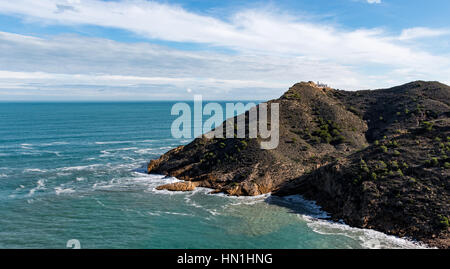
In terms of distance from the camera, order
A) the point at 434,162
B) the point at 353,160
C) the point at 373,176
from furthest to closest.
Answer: the point at 353,160
the point at 373,176
the point at 434,162

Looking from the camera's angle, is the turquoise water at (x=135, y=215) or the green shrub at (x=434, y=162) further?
the green shrub at (x=434, y=162)

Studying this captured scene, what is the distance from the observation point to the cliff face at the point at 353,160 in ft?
129

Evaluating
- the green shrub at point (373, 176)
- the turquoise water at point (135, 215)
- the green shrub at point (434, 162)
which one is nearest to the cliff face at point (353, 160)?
the green shrub at point (373, 176)

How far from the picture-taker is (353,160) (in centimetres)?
4981

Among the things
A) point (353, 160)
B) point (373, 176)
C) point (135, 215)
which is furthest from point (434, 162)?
point (135, 215)

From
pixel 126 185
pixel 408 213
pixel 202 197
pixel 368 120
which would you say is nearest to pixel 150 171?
pixel 126 185

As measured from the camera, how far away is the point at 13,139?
320 ft

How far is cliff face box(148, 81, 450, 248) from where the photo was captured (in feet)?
129

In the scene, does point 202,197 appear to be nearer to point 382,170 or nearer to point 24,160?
point 382,170

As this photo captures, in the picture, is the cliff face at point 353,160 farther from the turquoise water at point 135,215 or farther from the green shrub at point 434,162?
the turquoise water at point 135,215

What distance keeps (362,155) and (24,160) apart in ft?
228

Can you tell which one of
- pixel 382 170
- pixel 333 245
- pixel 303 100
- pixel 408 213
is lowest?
pixel 333 245

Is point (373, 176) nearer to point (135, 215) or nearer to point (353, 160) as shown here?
point (353, 160)

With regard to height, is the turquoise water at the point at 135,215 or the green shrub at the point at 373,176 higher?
the green shrub at the point at 373,176
